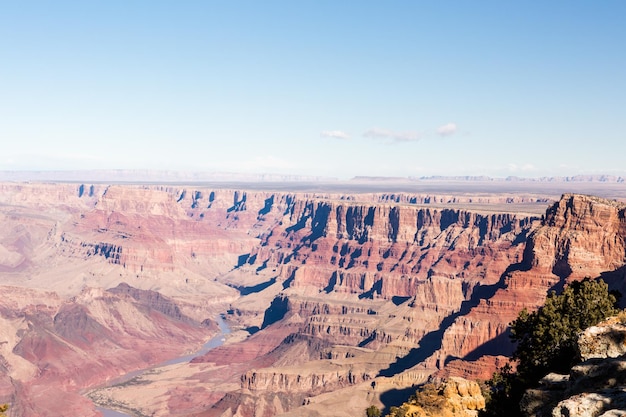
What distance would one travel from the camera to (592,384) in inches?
1114

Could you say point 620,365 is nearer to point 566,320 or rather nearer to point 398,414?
point 566,320

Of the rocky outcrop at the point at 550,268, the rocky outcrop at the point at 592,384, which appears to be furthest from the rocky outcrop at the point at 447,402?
the rocky outcrop at the point at 550,268

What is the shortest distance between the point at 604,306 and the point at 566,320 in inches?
118

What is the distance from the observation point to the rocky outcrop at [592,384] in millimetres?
24688

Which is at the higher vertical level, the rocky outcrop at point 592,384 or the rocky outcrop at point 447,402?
the rocky outcrop at point 592,384

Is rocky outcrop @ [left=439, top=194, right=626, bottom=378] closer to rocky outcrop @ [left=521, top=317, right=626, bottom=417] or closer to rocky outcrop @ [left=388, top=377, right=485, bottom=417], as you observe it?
rocky outcrop @ [left=388, top=377, right=485, bottom=417]

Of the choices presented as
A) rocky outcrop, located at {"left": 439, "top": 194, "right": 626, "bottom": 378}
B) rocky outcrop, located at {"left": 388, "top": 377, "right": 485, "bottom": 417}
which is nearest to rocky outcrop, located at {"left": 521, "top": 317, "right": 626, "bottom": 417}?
rocky outcrop, located at {"left": 388, "top": 377, "right": 485, "bottom": 417}

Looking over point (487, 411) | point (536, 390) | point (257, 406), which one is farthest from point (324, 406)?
point (536, 390)

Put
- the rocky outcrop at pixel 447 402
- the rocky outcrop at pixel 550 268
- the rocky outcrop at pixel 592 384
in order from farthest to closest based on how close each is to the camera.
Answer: the rocky outcrop at pixel 550 268
the rocky outcrop at pixel 447 402
the rocky outcrop at pixel 592 384

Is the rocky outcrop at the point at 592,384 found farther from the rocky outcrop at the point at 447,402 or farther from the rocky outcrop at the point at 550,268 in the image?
the rocky outcrop at the point at 550,268

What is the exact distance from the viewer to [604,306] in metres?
50.3

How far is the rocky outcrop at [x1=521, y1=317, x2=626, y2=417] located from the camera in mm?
24688

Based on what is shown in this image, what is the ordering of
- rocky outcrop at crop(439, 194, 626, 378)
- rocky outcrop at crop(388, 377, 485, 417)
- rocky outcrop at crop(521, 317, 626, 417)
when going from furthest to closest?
rocky outcrop at crop(439, 194, 626, 378), rocky outcrop at crop(388, 377, 485, 417), rocky outcrop at crop(521, 317, 626, 417)

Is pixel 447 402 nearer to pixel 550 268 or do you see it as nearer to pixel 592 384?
pixel 592 384
